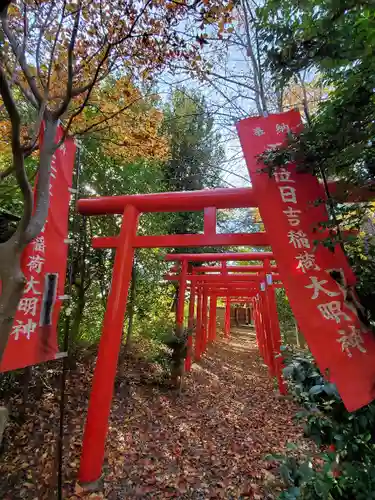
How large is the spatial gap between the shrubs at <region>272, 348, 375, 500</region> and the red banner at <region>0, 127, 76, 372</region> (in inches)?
90.8

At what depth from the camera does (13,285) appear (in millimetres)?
1822

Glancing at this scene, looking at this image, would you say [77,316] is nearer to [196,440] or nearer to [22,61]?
[196,440]

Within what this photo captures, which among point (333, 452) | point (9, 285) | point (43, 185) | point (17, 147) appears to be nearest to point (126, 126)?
point (43, 185)

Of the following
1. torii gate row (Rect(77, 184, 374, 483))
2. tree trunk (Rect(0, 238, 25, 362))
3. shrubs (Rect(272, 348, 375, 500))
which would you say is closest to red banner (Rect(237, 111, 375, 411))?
shrubs (Rect(272, 348, 375, 500))

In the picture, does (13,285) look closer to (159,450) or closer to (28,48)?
(28,48)

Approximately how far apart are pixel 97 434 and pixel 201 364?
696 centimetres

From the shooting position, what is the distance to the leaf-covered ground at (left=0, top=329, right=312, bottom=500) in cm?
316

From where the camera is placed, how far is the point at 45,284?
9.28 feet

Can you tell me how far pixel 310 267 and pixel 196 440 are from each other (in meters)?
3.64

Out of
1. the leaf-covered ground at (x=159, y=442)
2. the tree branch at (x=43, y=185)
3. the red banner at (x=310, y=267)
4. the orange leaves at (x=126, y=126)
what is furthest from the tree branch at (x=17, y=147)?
the orange leaves at (x=126, y=126)

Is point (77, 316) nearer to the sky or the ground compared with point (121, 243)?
nearer to the ground

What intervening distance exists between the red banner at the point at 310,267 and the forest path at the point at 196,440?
1596 millimetres

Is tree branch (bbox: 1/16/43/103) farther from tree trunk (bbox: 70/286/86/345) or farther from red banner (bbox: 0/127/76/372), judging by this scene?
tree trunk (bbox: 70/286/86/345)

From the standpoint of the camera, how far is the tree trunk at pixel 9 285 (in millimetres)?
1787
